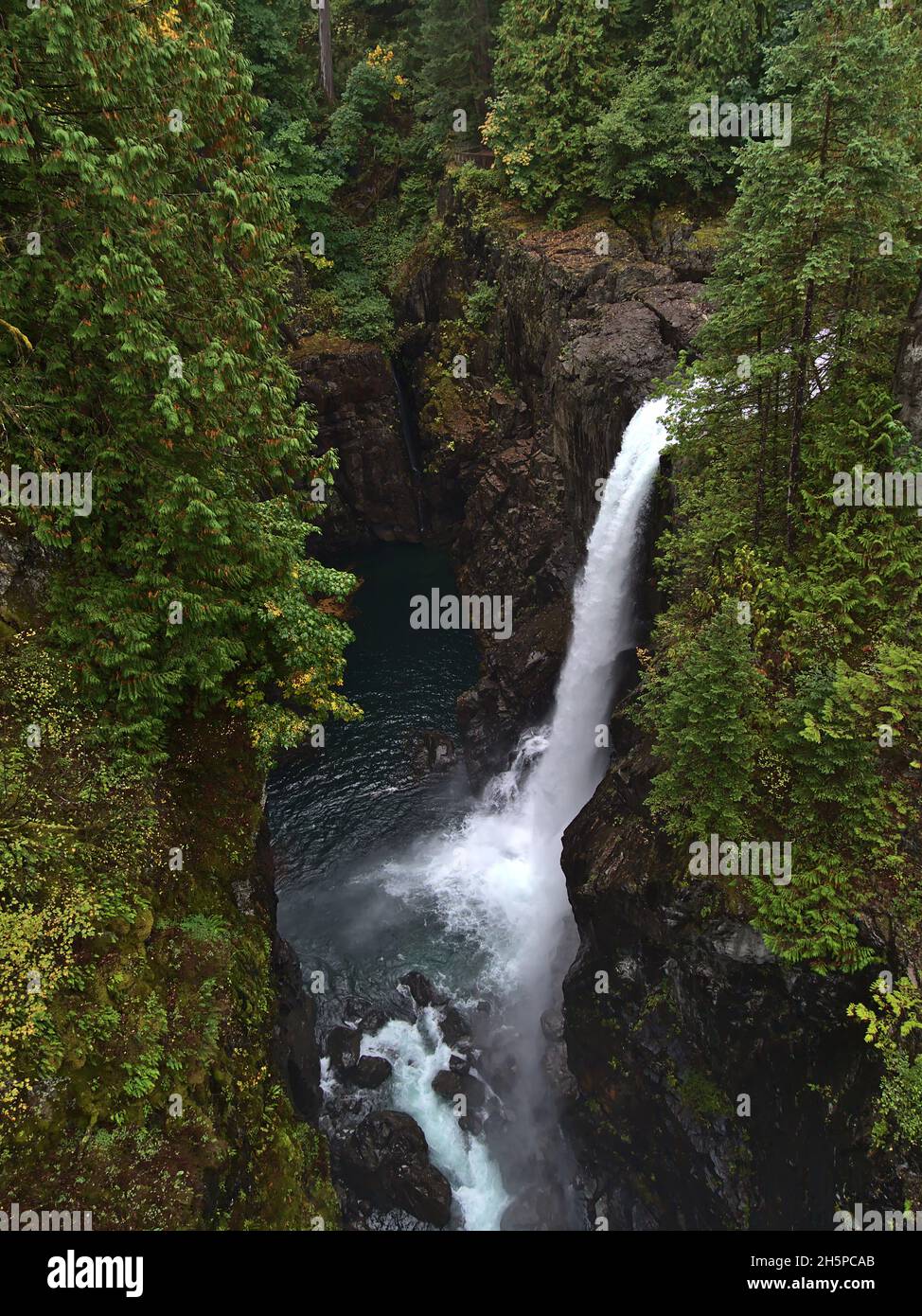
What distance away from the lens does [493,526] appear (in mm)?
30484

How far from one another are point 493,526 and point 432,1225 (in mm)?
23514

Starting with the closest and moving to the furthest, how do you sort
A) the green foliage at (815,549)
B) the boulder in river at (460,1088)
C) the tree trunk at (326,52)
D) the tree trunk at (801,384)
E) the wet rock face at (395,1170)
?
the green foliage at (815,549)
the tree trunk at (801,384)
the wet rock face at (395,1170)
the boulder in river at (460,1088)
the tree trunk at (326,52)

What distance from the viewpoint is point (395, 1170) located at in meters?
15.5

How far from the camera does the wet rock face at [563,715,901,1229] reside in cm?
1070

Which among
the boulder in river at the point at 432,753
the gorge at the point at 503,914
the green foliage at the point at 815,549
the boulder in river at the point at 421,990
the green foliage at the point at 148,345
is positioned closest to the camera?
the green foliage at the point at 148,345

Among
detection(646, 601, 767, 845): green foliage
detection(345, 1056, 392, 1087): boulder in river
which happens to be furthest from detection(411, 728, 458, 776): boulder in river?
detection(646, 601, 767, 845): green foliage

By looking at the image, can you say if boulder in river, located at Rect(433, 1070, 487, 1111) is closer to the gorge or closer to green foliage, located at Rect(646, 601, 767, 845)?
the gorge

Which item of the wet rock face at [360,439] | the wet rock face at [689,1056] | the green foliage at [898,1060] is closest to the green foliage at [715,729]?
the wet rock face at [689,1056]

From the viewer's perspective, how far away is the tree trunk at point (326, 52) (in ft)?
108

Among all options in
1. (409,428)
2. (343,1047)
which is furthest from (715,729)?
(409,428)

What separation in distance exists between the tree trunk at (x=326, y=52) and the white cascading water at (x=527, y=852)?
89.5 feet

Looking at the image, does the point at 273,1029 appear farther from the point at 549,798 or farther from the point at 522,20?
the point at 522,20

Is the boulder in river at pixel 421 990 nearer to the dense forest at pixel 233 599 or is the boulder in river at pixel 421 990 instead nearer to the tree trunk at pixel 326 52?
the dense forest at pixel 233 599

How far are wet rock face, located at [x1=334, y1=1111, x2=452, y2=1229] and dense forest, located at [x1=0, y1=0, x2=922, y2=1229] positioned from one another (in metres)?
3.01
